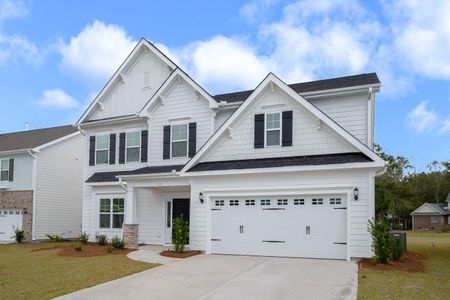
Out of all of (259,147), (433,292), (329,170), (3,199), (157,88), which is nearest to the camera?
(433,292)

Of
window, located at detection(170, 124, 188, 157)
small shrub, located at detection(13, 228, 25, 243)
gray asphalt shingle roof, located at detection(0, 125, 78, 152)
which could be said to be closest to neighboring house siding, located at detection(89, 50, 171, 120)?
window, located at detection(170, 124, 188, 157)

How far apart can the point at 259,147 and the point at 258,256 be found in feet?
14.0

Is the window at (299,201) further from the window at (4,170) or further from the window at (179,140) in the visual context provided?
the window at (4,170)

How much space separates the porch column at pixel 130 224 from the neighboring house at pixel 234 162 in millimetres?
52

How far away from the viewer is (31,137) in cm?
3020

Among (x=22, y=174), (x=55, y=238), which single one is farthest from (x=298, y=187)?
(x=22, y=174)

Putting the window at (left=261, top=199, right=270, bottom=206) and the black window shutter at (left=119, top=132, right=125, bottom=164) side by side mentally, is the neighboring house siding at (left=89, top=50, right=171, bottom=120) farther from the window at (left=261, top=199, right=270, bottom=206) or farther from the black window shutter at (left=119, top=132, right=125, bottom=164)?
the window at (left=261, top=199, right=270, bottom=206)

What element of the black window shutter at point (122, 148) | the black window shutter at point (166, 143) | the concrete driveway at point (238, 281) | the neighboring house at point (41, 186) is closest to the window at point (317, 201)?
the concrete driveway at point (238, 281)

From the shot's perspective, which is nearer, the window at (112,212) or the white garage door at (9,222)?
the window at (112,212)

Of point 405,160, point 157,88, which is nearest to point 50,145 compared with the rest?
point 157,88

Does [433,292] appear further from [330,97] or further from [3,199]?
[3,199]

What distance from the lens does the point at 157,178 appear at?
19.9 m

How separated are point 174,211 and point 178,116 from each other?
452cm

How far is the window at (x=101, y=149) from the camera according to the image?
24.0 meters
